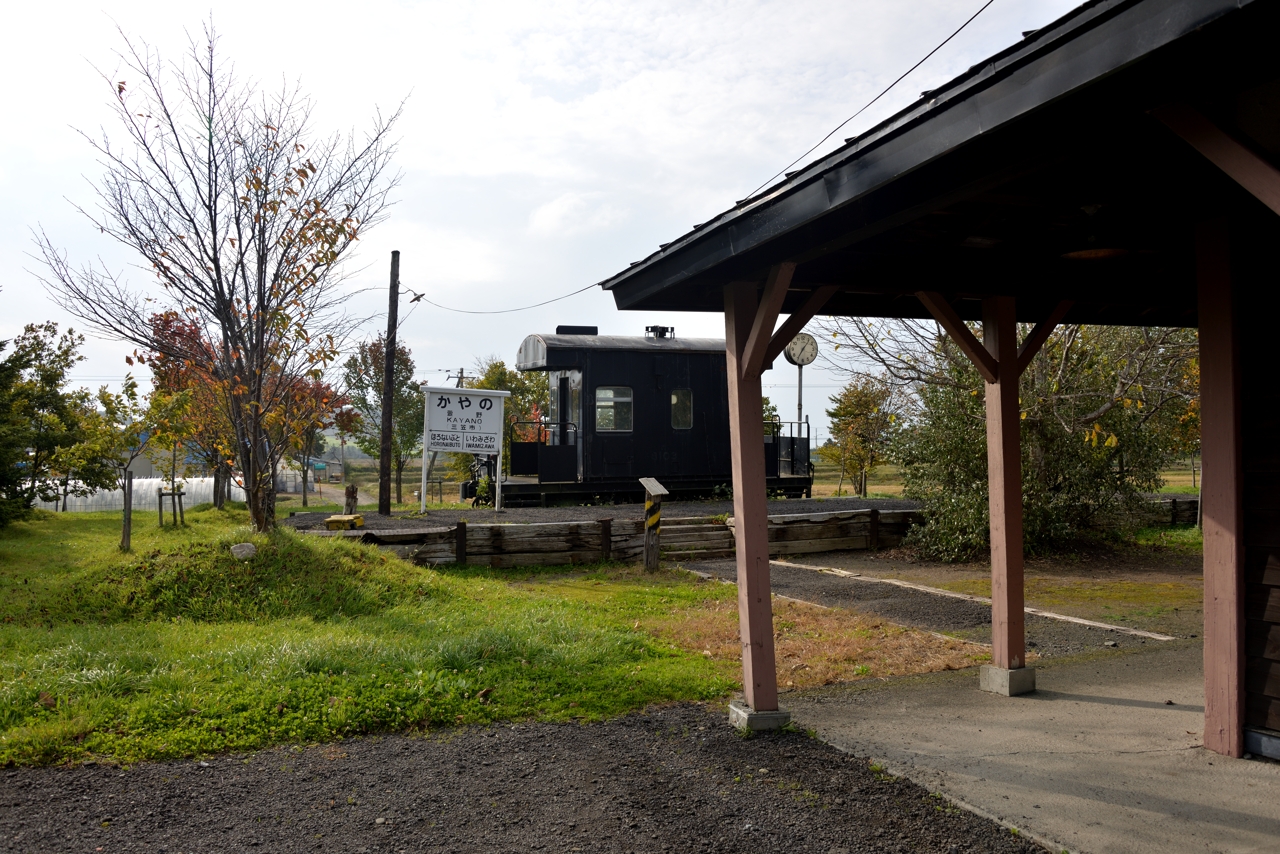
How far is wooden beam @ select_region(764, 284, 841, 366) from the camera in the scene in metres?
5.00

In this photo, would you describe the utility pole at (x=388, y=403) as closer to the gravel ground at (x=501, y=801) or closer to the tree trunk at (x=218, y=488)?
the tree trunk at (x=218, y=488)

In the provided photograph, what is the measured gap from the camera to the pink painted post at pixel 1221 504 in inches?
168

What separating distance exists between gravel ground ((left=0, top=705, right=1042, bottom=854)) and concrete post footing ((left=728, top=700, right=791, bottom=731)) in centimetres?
14

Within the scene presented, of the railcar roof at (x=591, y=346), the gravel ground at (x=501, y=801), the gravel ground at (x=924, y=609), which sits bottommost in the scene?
the gravel ground at (x=924, y=609)

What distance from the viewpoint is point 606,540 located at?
11.4m

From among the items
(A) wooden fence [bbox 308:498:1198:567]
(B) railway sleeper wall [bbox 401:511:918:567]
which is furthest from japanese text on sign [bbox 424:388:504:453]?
(B) railway sleeper wall [bbox 401:511:918:567]

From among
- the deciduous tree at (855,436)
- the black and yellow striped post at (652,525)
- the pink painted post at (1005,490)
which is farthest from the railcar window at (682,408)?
the pink painted post at (1005,490)

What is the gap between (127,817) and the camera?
367 centimetres

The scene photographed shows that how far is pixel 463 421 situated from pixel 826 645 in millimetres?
10134

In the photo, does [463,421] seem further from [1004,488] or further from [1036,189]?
[1036,189]

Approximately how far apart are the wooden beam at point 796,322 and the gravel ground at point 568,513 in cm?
875

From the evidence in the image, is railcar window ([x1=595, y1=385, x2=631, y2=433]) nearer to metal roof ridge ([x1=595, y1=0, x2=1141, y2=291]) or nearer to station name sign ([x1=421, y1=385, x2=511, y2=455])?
station name sign ([x1=421, y1=385, x2=511, y2=455])

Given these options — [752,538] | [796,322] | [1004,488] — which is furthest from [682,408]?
[752,538]

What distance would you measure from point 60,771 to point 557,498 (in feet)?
46.0
